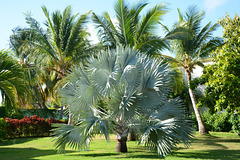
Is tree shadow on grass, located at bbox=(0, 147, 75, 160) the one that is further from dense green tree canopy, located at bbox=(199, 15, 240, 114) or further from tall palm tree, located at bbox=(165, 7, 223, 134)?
tall palm tree, located at bbox=(165, 7, 223, 134)

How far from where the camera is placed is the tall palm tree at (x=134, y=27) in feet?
48.1

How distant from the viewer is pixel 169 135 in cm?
801

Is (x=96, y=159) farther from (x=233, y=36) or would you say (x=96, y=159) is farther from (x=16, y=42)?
(x=16, y=42)

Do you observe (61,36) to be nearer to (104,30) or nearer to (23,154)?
(104,30)

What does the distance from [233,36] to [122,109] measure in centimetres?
743

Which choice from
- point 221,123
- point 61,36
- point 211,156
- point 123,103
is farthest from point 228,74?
point 61,36

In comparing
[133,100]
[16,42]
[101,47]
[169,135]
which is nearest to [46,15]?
[101,47]

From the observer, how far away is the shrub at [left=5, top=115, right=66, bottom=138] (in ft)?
53.8

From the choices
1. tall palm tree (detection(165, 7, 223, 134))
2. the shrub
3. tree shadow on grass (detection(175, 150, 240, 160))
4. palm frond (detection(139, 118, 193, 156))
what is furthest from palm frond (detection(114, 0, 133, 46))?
the shrub

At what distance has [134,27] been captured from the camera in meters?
15.2

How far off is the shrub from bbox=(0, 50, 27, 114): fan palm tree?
22.4ft

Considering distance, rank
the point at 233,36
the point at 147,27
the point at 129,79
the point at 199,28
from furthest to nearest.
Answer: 1. the point at 199,28
2. the point at 147,27
3. the point at 233,36
4. the point at 129,79

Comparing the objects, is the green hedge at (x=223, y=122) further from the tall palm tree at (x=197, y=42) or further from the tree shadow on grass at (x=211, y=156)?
the tree shadow on grass at (x=211, y=156)

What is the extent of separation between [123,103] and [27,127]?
36.7 feet
